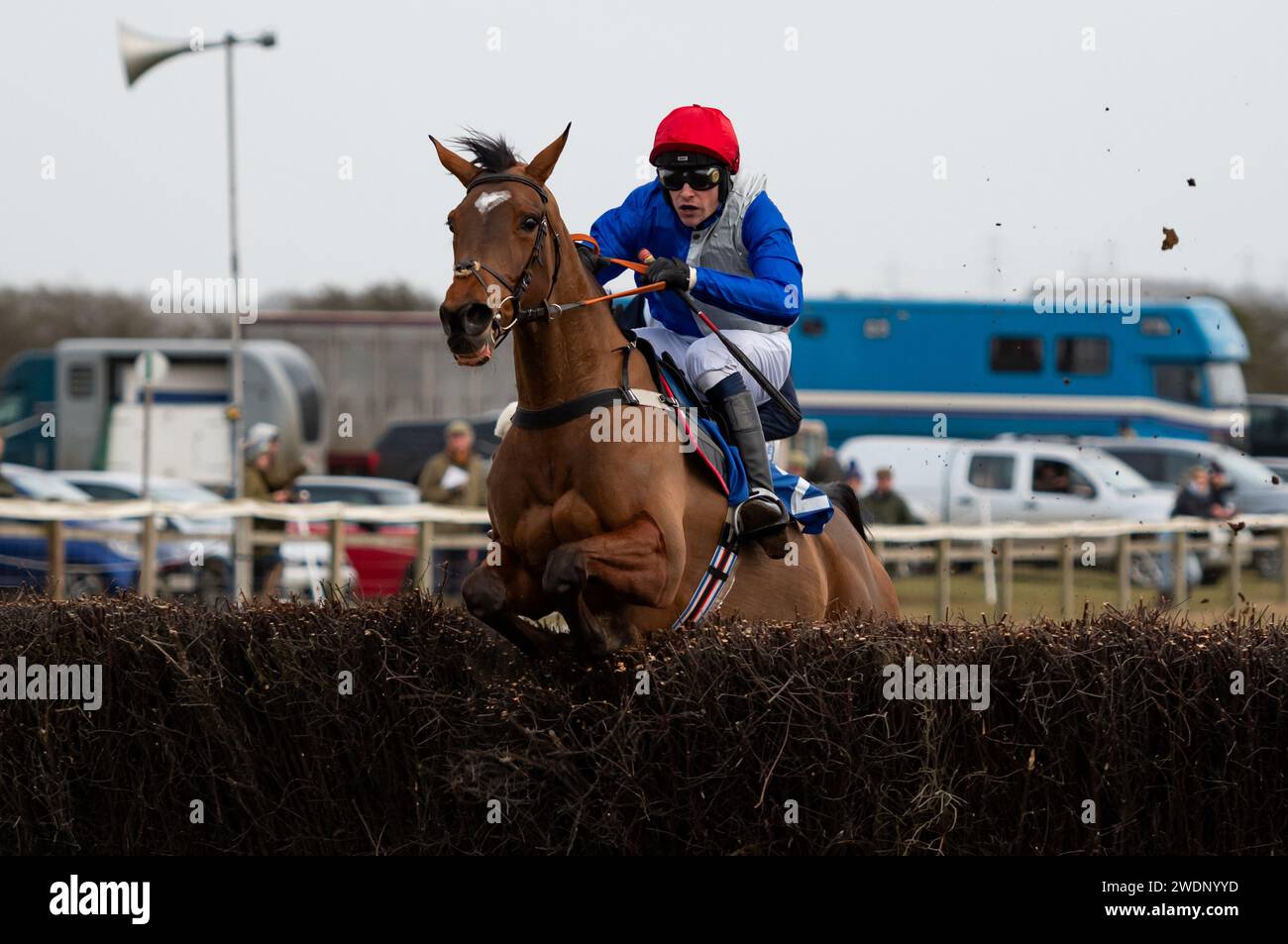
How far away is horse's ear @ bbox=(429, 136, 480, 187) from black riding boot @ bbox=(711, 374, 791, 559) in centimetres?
125

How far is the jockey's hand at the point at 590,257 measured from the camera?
583 centimetres

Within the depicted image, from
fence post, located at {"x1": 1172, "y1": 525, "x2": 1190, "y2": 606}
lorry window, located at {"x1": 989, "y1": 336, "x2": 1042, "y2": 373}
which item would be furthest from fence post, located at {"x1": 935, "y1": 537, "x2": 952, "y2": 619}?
lorry window, located at {"x1": 989, "y1": 336, "x2": 1042, "y2": 373}

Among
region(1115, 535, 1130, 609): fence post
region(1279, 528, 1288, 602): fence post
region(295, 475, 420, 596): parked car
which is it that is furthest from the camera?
region(1279, 528, 1288, 602): fence post

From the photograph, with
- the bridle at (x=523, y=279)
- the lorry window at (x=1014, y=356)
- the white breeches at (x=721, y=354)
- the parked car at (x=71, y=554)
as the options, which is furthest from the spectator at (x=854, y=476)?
the bridle at (x=523, y=279)

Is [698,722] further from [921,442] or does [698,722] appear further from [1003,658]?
[921,442]

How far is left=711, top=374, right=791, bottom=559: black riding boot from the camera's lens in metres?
5.85

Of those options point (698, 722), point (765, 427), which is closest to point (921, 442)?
point (765, 427)

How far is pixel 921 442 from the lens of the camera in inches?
1001

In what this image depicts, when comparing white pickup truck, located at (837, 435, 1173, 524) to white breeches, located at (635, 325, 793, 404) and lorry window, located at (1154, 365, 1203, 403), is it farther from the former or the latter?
white breeches, located at (635, 325, 793, 404)

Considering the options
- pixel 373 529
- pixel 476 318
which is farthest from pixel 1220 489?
pixel 476 318

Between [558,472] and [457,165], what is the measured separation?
3.47 ft

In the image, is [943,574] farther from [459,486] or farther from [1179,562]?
[459,486]

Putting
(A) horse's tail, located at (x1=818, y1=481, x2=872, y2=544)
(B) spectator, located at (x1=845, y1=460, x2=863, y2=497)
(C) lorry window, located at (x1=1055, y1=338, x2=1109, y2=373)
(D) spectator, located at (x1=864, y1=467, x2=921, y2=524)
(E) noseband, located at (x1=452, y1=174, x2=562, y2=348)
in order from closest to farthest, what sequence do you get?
(E) noseband, located at (x1=452, y1=174, x2=562, y2=348) < (A) horse's tail, located at (x1=818, y1=481, x2=872, y2=544) < (D) spectator, located at (x1=864, y1=467, x2=921, y2=524) < (B) spectator, located at (x1=845, y1=460, x2=863, y2=497) < (C) lorry window, located at (x1=1055, y1=338, x2=1109, y2=373)
